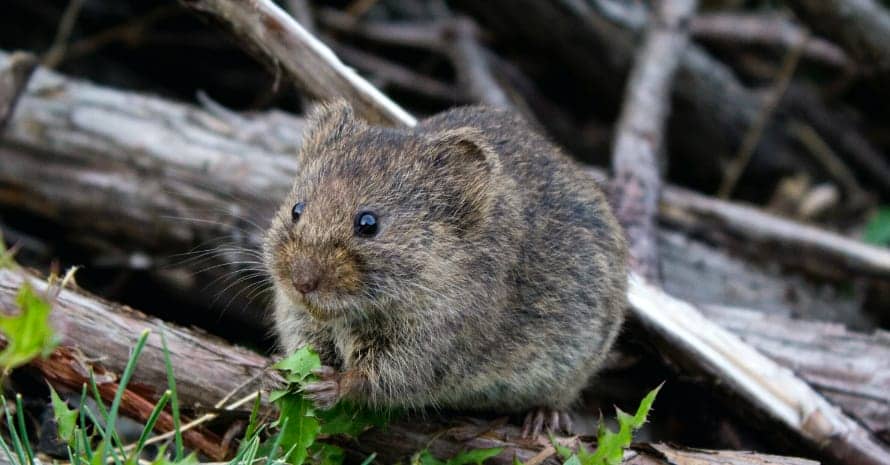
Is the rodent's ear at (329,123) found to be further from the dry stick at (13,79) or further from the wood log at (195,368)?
the dry stick at (13,79)

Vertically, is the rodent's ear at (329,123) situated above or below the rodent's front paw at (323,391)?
above

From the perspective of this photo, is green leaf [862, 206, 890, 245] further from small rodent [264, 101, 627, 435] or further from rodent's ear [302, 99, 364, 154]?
A: rodent's ear [302, 99, 364, 154]

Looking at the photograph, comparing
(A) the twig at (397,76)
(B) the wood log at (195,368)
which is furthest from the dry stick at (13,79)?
(A) the twig at (397,76)

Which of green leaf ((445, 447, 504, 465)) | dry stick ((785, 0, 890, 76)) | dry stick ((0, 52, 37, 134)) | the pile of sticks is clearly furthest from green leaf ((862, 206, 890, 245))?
dry stick ((0, 52, 37, 134))

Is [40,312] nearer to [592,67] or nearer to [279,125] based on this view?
[279,125]

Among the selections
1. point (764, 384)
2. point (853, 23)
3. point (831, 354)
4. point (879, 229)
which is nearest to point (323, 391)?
point (764, 384)

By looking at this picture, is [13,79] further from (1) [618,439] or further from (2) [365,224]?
(1) [618,439]
